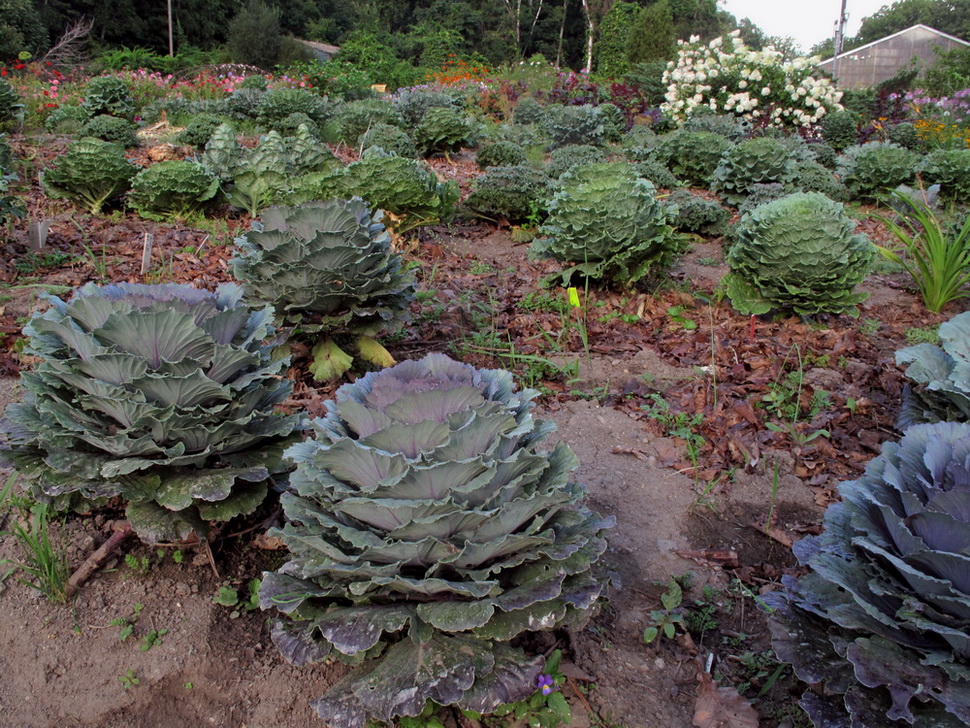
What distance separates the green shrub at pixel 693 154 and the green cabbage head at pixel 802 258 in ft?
11.6

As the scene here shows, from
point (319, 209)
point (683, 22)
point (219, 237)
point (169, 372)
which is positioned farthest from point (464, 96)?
point (683, 22)

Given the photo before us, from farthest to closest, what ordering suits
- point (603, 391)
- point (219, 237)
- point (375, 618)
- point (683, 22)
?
point (683, 22)
point (219, 237)
point (603, 391)
point (375, 618)

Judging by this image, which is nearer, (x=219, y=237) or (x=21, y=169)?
(x=219, y=237)

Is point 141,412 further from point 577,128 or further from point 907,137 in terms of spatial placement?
point 907,137

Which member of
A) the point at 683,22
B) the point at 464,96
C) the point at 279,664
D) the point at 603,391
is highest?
the point at 683,22

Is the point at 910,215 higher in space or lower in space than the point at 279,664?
higher

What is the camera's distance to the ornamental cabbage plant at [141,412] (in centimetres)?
173

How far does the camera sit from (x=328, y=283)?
9.09ft

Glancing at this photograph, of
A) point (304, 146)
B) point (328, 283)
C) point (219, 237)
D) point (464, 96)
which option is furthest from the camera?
point (464, 96)

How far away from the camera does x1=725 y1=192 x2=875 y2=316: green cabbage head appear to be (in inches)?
147

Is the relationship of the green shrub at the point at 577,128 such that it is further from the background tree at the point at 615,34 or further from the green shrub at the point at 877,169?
the background tree at the point at 615,34

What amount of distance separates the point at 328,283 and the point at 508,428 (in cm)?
151

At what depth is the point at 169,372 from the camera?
1.79 meters

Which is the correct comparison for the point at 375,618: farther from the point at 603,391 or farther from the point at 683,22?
the point at 683,22
